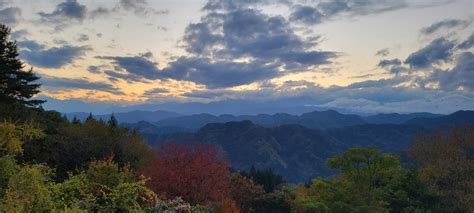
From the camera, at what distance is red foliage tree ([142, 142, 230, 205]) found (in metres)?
32.8

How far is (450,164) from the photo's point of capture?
4669 centimetres

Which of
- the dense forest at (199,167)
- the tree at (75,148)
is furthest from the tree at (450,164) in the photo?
the tree at (75,148)

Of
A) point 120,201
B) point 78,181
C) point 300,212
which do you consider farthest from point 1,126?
point 300,212

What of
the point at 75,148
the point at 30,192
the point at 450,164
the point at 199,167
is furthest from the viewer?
the point at 450,164

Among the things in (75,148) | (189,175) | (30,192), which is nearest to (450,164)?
(189,175)

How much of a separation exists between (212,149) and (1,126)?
21.9 m

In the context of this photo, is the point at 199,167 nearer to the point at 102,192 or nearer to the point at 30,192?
the point at 102,192

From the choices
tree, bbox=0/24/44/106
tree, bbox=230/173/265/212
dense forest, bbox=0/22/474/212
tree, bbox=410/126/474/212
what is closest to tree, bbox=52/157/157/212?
dense forest, bbox=0/22/474/212

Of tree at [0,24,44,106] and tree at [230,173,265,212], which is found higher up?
tree at [0,24,44,106]

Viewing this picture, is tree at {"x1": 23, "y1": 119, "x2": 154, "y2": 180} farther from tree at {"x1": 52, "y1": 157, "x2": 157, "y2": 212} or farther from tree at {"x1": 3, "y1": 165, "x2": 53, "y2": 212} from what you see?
tree at {"x1": 3, "y1": 165, "x2": 53, "y2": 212}

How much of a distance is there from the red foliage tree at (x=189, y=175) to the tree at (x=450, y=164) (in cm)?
2548

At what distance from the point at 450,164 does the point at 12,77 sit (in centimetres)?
5030

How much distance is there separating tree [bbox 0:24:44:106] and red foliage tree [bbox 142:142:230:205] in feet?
50.3

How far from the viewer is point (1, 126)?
18047 millimetres
